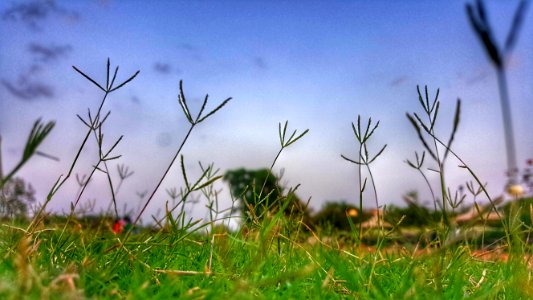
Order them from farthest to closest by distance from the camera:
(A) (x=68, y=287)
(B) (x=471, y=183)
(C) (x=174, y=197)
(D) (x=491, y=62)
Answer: (C) (x=174, y=197) → (B) (x=471, y=183) → (A) (x=68, y=287) → (D) (x=491, y=62)

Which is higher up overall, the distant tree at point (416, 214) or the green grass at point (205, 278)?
the distant tree at point (416, 214)

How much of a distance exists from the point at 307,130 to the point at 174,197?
1979 mm

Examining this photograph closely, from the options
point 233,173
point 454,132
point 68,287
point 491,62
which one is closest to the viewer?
point 491,62

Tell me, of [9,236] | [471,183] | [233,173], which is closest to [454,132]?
[471,183]

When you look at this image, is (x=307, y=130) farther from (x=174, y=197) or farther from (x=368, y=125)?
(x=174, y=197)

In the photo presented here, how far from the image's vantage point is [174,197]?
355cm

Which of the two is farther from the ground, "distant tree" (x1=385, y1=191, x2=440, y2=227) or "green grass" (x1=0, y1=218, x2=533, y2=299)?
"distant tree" (x1=385, y1=191, x2=440, y2=227)

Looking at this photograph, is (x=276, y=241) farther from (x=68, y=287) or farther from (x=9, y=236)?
(x=68, y=287)

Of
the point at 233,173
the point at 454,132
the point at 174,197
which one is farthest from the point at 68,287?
the point at 233,173

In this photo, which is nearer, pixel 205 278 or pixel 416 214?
pixel 205 278

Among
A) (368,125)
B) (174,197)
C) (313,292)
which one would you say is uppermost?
(368,125)

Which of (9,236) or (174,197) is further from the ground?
(174,197)

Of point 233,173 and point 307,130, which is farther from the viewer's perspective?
point 233,173

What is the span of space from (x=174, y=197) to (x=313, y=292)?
6.61ft
